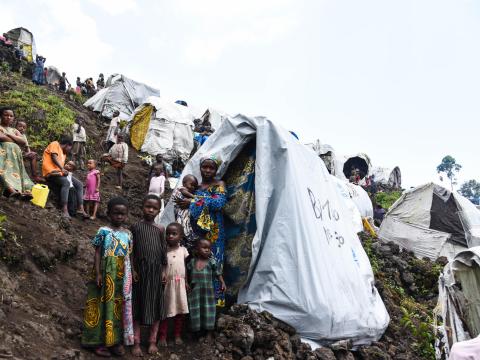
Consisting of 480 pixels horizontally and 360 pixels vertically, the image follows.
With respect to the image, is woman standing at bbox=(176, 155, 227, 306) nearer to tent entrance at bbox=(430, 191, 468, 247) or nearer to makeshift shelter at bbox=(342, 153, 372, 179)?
tent entrance at bbox=(430, 191, 468, 247)

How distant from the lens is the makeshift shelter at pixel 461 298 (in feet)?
14.2

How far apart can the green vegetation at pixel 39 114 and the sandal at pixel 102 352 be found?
636 cm

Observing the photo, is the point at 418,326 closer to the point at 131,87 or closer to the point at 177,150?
the point at 177,150

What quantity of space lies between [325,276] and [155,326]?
1453 millimetres

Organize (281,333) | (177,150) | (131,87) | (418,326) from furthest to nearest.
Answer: (131,87), (177,150), (418,326), (281,333)

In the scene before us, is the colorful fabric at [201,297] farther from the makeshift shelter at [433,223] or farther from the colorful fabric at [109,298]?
the makeshift shelter at [433,223]

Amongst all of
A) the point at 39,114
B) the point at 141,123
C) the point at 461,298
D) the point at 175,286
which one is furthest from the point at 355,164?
the point at 175,286

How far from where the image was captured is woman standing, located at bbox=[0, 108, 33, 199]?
14.7ft

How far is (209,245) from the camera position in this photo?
10.9 ft

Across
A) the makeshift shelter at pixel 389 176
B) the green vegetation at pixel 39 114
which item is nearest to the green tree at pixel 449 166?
the makeshift shelter at pixel 389 176

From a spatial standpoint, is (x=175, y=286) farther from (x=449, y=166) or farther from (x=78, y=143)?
(x=449, y=166)

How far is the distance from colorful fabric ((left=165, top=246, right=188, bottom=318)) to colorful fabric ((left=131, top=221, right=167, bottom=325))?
10 centimetres

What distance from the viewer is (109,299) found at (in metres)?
2.70

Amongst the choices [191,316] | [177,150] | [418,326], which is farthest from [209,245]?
[177,150]
